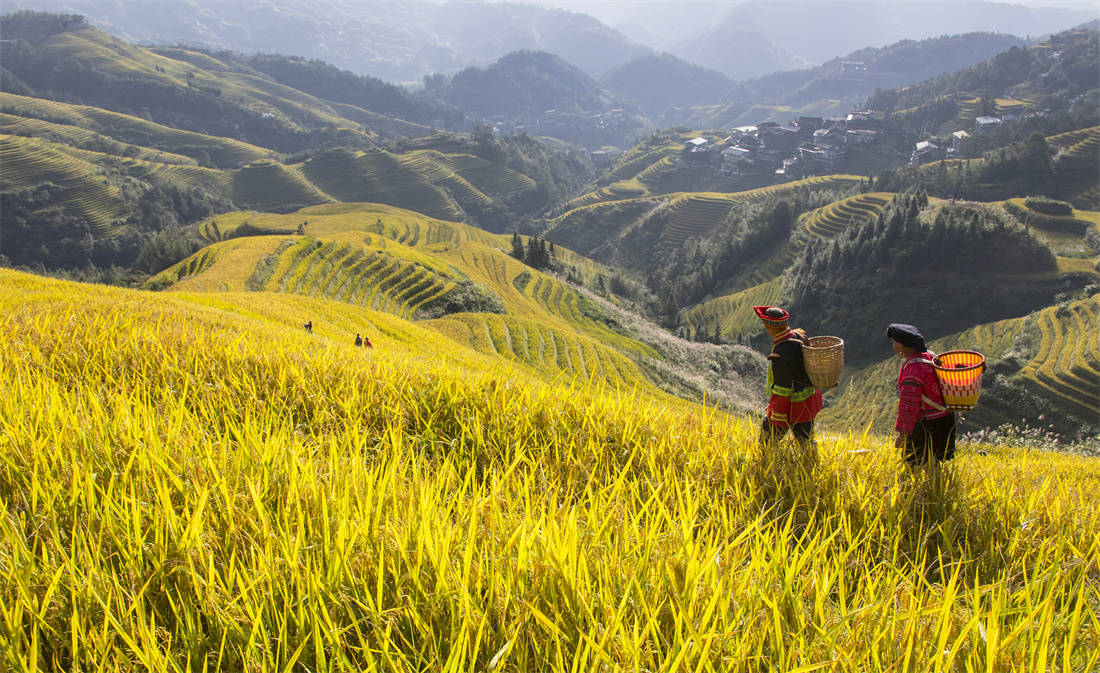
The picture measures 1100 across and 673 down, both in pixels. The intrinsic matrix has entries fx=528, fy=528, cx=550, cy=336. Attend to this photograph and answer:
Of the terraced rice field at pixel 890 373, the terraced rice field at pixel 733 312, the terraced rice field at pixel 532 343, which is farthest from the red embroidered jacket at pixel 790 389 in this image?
the terraced rice field at pixel 733 312

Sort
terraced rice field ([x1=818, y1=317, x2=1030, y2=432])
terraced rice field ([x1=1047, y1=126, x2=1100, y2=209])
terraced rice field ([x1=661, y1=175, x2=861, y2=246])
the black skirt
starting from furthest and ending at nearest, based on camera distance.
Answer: terraced rice field ([x1=661, y1=175, x2=861, y2=246]) < terraced rice field ([x1=1047, y1=126, x2=1100, y2=209]) < terraced rice field ([x1=818, y1=317, x2=1030, y2=432]) < the black skirt

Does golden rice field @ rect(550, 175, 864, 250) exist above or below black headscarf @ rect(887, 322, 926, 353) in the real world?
above

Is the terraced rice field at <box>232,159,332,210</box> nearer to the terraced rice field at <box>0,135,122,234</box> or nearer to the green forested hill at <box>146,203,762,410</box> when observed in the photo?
the terraced rice field at <box>0,135,122,234</box>

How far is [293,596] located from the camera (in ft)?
5.97

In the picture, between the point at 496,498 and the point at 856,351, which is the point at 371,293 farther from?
the point at 856,351

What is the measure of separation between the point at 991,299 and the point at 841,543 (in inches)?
4250

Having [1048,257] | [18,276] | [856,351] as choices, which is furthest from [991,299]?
[18,276]

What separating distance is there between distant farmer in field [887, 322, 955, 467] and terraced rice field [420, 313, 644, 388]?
30.8 m

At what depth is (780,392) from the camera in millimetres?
4562

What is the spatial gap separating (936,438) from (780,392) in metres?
1.26

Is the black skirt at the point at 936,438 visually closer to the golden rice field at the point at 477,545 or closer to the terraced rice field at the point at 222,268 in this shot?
the golden rice field at the point at 477,545

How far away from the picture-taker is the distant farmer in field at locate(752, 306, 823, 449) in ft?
14.5

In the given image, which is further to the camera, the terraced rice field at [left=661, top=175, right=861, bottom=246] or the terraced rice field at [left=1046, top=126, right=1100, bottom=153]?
the terraced rice field at [left=661, top=175, right=861, bottom=246]

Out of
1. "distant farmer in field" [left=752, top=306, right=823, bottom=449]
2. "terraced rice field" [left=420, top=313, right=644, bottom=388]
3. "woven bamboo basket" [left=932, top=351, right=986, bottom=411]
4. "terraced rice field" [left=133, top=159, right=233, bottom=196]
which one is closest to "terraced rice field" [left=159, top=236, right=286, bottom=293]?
"terraced rice field" [left=420, top=313, right=644, bottom=388]
